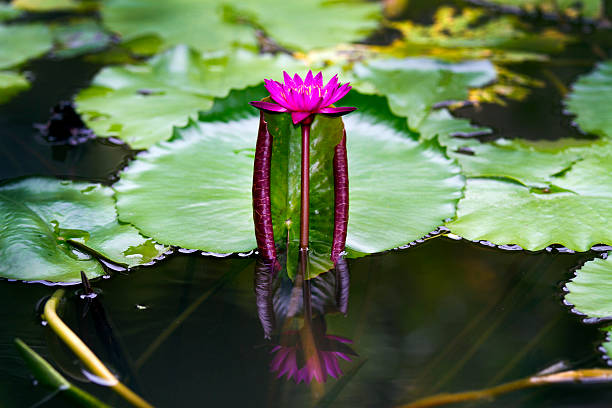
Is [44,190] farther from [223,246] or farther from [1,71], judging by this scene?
[1,71]

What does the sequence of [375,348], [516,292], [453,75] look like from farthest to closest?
1. [453,75]
2. [516,292]
3. [375,348]

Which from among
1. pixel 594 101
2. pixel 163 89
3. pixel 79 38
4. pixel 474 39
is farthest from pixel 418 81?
pixel 79 38

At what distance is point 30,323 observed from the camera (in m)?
1.01

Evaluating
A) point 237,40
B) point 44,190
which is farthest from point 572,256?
point 237,40

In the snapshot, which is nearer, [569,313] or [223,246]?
[569,313]

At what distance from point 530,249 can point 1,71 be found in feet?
6.47

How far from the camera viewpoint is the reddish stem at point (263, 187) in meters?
1.05

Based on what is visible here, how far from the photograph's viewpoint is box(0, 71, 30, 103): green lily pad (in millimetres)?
1971

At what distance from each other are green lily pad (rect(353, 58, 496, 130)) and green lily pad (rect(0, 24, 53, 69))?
1324mm

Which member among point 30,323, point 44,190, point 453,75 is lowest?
point 30,323

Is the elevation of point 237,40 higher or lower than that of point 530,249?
higher

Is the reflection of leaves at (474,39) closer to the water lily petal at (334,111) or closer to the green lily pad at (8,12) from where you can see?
the water lily petal at (334,111)

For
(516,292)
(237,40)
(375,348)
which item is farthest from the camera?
(237,40)

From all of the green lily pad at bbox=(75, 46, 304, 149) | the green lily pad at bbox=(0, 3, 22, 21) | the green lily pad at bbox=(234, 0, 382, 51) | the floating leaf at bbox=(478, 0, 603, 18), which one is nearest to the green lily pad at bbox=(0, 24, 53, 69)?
the green lily pad at bbox=(0, 3, 22, 21)
